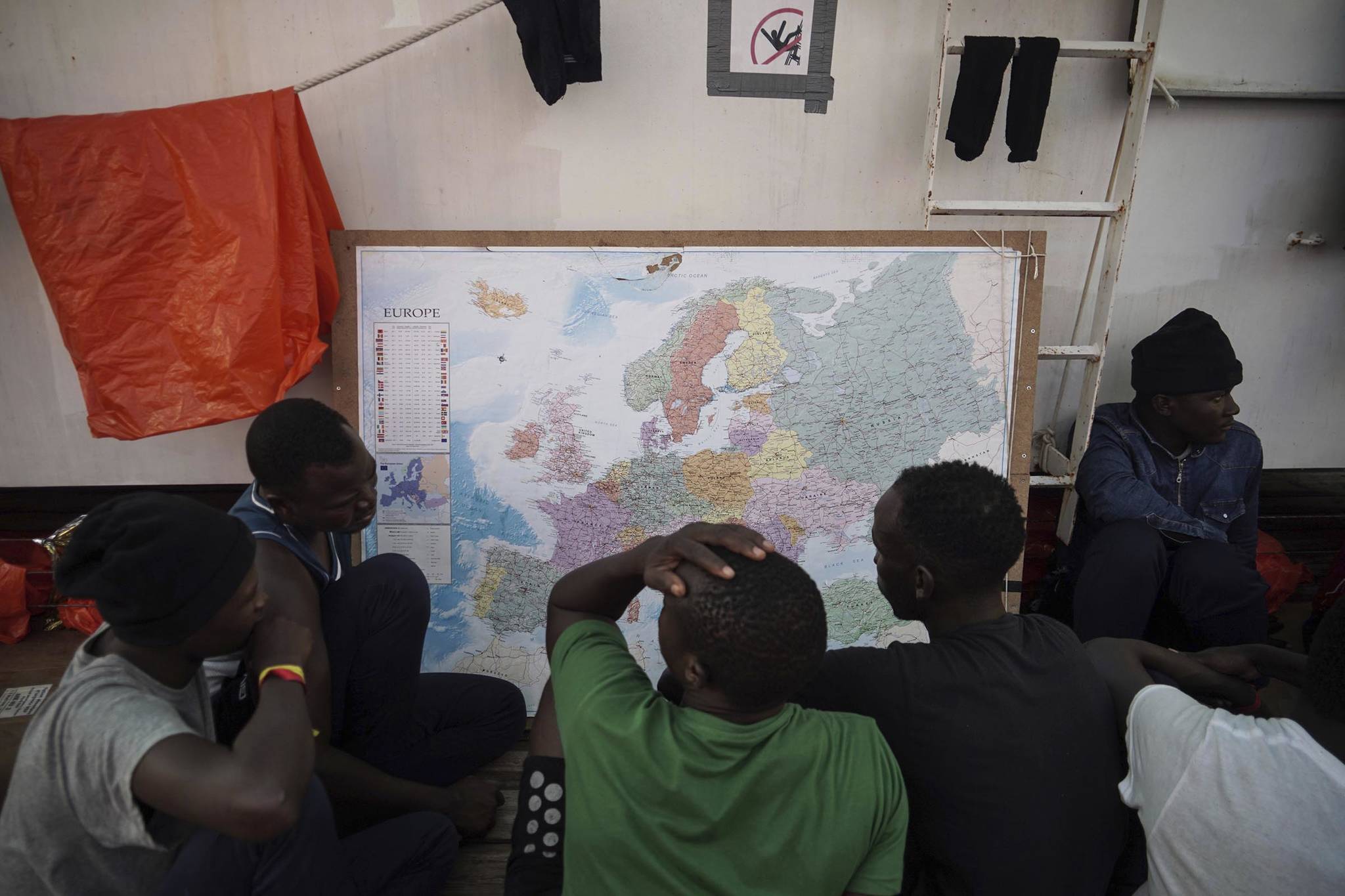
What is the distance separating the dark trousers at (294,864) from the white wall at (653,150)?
6.00ft

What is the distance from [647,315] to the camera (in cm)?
233

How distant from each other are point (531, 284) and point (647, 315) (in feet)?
1.23

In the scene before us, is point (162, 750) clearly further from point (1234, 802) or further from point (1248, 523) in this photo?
point (1248, 523)

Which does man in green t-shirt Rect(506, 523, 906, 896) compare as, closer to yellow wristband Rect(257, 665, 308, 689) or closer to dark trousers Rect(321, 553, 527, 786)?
yellow wristband Rect(257, 665, 308, 689)

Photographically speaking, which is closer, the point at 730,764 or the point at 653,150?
the point at 730,764

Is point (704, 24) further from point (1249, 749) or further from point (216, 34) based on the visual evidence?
point (1249, 749)

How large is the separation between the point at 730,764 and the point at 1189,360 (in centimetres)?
222

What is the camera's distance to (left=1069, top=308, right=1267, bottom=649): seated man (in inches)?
90.1

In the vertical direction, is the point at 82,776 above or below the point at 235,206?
below

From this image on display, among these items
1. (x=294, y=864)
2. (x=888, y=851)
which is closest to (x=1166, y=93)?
(x=888, y=851)

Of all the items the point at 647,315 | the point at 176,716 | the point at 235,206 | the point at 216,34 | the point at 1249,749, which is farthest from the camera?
the point at 216,34

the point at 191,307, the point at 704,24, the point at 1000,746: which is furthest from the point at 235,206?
the point at 1000,746

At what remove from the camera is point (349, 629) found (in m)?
1.75

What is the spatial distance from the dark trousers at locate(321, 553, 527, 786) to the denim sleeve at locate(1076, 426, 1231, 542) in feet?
6.80
